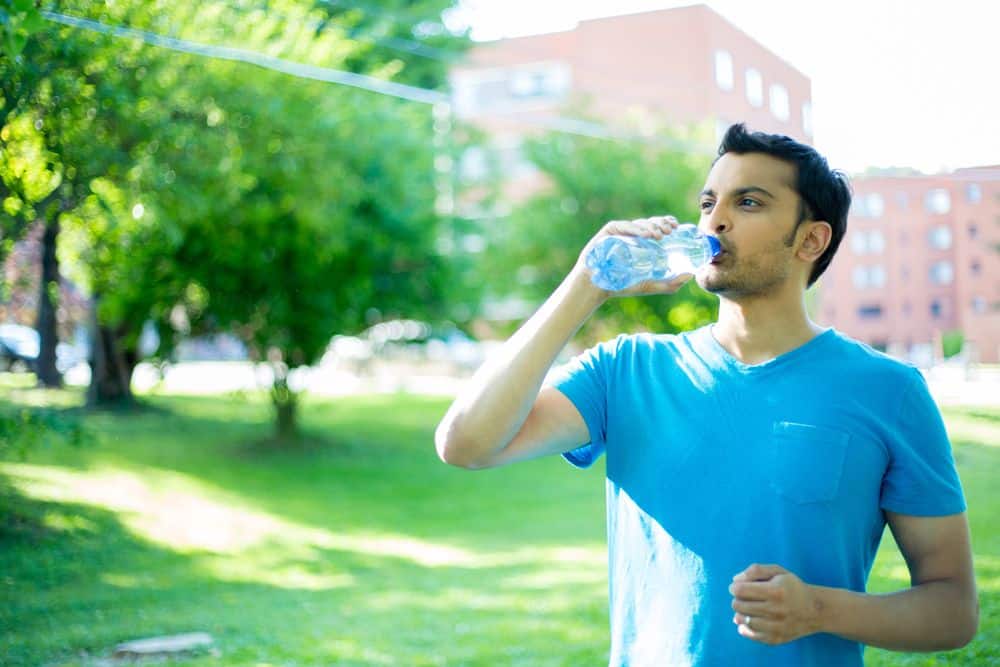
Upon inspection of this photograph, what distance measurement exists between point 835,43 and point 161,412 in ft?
25.6

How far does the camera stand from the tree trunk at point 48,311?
15.5ft

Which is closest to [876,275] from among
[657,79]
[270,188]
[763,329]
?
[763,329]

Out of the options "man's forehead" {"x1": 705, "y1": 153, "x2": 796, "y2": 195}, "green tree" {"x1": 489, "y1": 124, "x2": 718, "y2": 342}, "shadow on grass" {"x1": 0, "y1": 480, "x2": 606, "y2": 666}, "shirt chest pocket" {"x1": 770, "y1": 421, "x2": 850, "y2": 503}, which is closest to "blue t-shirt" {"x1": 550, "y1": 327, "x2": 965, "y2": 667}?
"shirt chest pocket" {"x1": 770, "y1": 421, "x2": 850, "y2": 503}

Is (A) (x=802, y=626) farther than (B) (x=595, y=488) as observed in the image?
No

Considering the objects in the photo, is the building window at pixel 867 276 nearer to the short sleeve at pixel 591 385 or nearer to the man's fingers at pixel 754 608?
the short sleeve at pixel 591 385

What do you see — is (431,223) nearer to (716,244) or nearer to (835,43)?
(835,43)

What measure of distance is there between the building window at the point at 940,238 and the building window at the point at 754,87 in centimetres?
84

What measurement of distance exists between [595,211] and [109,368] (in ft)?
16.3

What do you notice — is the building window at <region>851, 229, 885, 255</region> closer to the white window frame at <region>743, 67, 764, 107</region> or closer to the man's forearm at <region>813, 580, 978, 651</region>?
the white window frame at <region>743, 67, 764, 107</region>

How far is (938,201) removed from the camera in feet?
11.7

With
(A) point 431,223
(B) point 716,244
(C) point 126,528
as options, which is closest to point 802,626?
(B) point 716,244

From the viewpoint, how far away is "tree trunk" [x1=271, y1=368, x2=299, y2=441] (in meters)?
8.56

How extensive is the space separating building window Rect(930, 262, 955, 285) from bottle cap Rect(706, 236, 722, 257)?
2992 mm

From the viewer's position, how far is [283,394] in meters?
8.56
